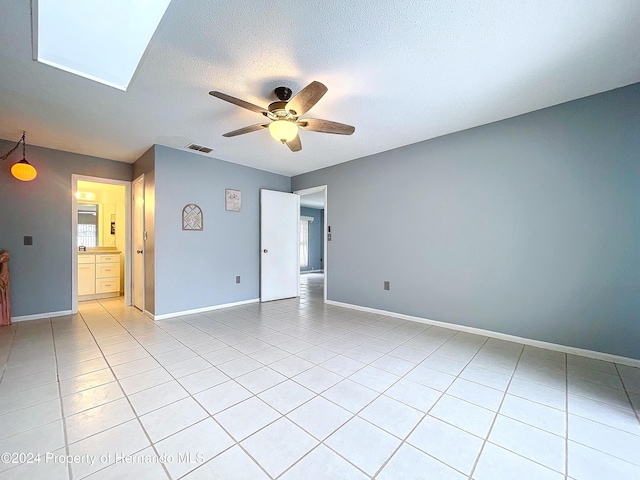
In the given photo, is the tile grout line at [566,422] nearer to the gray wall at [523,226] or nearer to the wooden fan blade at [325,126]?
the gray wall at [523,226]

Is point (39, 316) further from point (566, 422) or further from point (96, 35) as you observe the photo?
point (566, 422)

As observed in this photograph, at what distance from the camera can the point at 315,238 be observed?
9812mm

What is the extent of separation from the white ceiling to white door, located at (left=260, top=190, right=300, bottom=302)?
1.92 m

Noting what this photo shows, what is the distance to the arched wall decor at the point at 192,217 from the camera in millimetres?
3920

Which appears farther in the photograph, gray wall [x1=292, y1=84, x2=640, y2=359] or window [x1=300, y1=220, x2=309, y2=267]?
window [x1=300, y1=220, x2=309, y2=267]

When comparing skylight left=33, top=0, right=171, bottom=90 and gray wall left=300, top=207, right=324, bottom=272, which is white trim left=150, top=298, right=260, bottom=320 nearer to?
skylight left=33, top=0, right=171, bottom=90

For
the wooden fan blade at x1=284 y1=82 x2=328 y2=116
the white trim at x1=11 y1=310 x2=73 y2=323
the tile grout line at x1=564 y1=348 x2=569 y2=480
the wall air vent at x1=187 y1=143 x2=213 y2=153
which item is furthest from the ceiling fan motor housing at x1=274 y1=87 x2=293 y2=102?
the white trim at x1=11 y1=310 x2=73 y2=323

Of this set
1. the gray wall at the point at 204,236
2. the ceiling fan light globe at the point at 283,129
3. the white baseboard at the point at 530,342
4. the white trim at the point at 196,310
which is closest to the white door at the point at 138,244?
the white trim at the point at 196,310

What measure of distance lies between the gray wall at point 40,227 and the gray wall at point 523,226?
4477mm

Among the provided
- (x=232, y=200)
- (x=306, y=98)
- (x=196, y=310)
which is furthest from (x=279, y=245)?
(x=306, y=98)

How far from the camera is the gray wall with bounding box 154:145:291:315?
12.2ft

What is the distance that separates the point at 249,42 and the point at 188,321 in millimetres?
3267

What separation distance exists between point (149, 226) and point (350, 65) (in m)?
3.43

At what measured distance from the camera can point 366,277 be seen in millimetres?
4176
